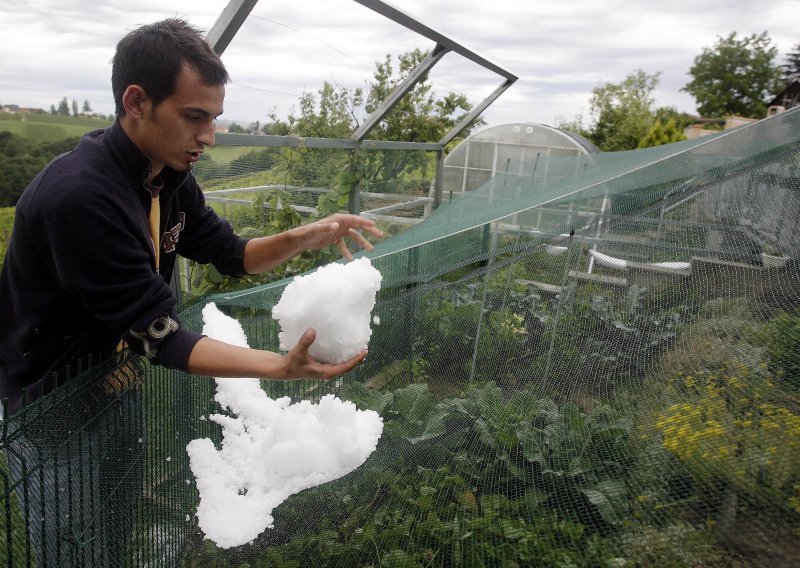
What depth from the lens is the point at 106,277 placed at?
1.41 metres

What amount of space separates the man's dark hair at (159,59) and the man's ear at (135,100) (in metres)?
0.02

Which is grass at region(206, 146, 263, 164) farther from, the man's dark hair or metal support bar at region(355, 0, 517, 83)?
the man's dark hair

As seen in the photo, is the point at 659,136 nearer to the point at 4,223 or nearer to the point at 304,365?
the point at 4,223

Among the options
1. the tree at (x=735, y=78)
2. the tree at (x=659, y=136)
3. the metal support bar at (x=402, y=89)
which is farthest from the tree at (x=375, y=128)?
the tree at (x=735, y=78)

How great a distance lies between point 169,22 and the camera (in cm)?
159

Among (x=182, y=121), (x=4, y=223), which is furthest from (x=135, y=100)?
(x=4, y=223)

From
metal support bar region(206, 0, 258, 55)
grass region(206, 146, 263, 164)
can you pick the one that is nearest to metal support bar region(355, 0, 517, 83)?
metal support bar region(206, 0, 258, 55)

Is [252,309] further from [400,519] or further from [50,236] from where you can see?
[50,236]

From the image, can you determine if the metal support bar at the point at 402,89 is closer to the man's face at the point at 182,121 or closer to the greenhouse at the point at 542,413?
the greenhouse at the point at 542,413

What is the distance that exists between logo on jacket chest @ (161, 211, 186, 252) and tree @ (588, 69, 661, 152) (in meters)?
24.3

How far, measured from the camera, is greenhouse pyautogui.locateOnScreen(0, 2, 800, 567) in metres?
1.83

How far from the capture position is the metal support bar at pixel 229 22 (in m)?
3.37

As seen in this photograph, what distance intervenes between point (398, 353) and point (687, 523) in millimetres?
1863

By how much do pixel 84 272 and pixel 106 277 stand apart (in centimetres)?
5
